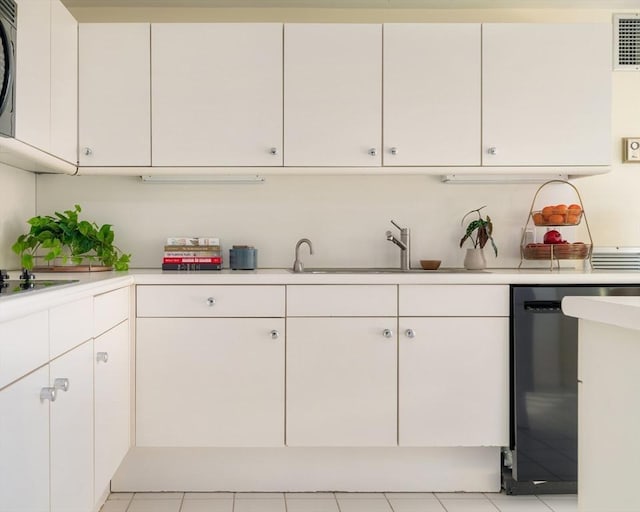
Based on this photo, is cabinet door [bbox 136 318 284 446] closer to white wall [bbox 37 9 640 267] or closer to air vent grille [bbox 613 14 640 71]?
white wall [bbox 37 9 640 267]

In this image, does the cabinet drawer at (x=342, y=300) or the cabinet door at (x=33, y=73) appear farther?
the cabinet drawer at (x=342, y=300)

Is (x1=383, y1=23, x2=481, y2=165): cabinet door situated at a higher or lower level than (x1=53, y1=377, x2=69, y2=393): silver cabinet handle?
higher

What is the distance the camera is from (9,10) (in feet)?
5.94

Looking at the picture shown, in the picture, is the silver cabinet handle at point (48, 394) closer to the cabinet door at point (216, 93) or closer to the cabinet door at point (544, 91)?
the cabinet door at point (216, 93)

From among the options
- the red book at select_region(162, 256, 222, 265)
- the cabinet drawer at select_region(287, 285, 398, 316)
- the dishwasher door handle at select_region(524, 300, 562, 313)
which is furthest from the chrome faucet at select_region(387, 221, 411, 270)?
the red book at select_region(162, 256, 222, 265)

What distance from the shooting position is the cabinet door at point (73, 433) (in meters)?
1.48

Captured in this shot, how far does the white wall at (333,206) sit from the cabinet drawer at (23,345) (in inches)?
59.5

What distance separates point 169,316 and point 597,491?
1.70 meters

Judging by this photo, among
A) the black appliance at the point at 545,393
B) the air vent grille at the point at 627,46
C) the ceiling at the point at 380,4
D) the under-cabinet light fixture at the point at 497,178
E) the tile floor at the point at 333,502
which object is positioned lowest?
the tile floor at the point at 333,502

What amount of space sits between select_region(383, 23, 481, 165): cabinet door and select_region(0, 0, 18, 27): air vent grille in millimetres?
1487

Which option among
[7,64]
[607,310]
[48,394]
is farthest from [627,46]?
[48,394]

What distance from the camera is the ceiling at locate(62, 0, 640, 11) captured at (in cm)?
287

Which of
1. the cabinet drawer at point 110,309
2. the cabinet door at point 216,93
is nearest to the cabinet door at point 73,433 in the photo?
the cabinet drawer at point 110,309

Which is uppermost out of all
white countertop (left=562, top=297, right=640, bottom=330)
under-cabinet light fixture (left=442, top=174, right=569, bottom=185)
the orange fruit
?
under-cabinet light fixture (left=442, top=174, right=569, bottom=185)
